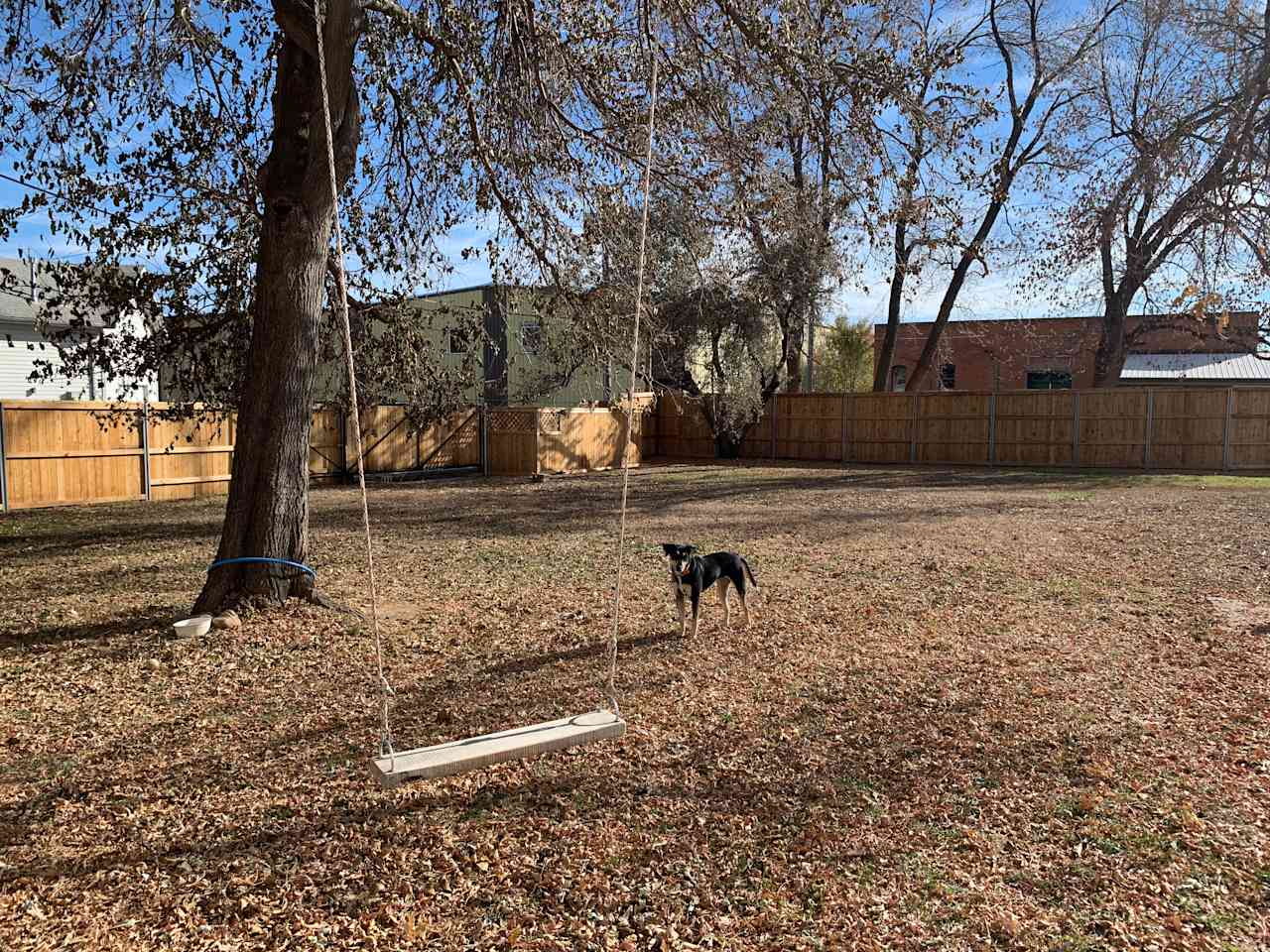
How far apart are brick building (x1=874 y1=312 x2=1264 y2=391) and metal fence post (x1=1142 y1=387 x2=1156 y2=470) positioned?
7002 millimetres

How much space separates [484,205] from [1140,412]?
19.9 meters

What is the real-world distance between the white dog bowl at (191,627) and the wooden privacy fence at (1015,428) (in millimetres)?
15068

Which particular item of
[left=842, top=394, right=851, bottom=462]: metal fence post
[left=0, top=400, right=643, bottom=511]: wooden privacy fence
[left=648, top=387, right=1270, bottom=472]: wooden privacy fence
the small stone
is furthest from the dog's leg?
[left=842, top=394, right=851, bottom=462]: metal fence post

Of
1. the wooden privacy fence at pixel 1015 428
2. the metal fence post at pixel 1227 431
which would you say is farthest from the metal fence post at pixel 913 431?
the metal fence post at pixel 1227 431

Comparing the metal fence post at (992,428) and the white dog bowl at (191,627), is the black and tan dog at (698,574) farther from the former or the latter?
the metal fence post at (992,428)

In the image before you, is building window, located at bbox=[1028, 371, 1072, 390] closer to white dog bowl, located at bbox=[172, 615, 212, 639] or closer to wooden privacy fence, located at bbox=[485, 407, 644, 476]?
wooden privacy fence, located at bbox=[485, 407, 644, 476]

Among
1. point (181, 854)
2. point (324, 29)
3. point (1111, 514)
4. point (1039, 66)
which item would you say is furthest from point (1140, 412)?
point (181, 854)

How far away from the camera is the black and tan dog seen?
566 cm

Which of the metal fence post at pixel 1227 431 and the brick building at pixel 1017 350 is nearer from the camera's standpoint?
the metal fence post at pixel 1227 431

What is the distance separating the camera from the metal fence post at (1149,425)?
72.1ft

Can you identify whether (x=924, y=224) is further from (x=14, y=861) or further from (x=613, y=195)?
(x=14, y=861)

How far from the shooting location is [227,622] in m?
5.87

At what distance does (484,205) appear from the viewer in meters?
8.23

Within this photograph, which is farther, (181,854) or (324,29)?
(324,29)
